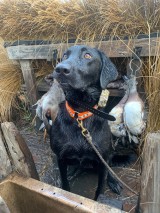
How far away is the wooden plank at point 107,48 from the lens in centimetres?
271

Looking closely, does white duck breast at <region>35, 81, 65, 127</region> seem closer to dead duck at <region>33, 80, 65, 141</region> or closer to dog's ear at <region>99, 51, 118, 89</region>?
dead duck at <region>33, 80, 65, 141</region>

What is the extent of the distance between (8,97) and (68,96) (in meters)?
1.79

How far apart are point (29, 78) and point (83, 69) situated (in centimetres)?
166

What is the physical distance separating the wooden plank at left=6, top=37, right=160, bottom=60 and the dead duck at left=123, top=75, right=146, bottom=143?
0.98 ft

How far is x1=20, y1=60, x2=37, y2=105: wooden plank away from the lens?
11.5 ft

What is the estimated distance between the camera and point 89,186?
2627mm

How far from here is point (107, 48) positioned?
2928mm

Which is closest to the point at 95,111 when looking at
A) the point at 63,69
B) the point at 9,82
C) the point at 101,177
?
the point at 63,69

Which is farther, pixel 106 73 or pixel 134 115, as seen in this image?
pixel 134 115

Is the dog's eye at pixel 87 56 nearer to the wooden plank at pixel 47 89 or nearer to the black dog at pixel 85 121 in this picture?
the black dog at pixel 85 121

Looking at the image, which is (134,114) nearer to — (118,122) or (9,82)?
(118,122)

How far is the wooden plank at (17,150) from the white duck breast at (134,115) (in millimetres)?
1208

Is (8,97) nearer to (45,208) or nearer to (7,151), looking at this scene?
(7,151)

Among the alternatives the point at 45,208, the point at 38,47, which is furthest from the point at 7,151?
the point at 38,47
